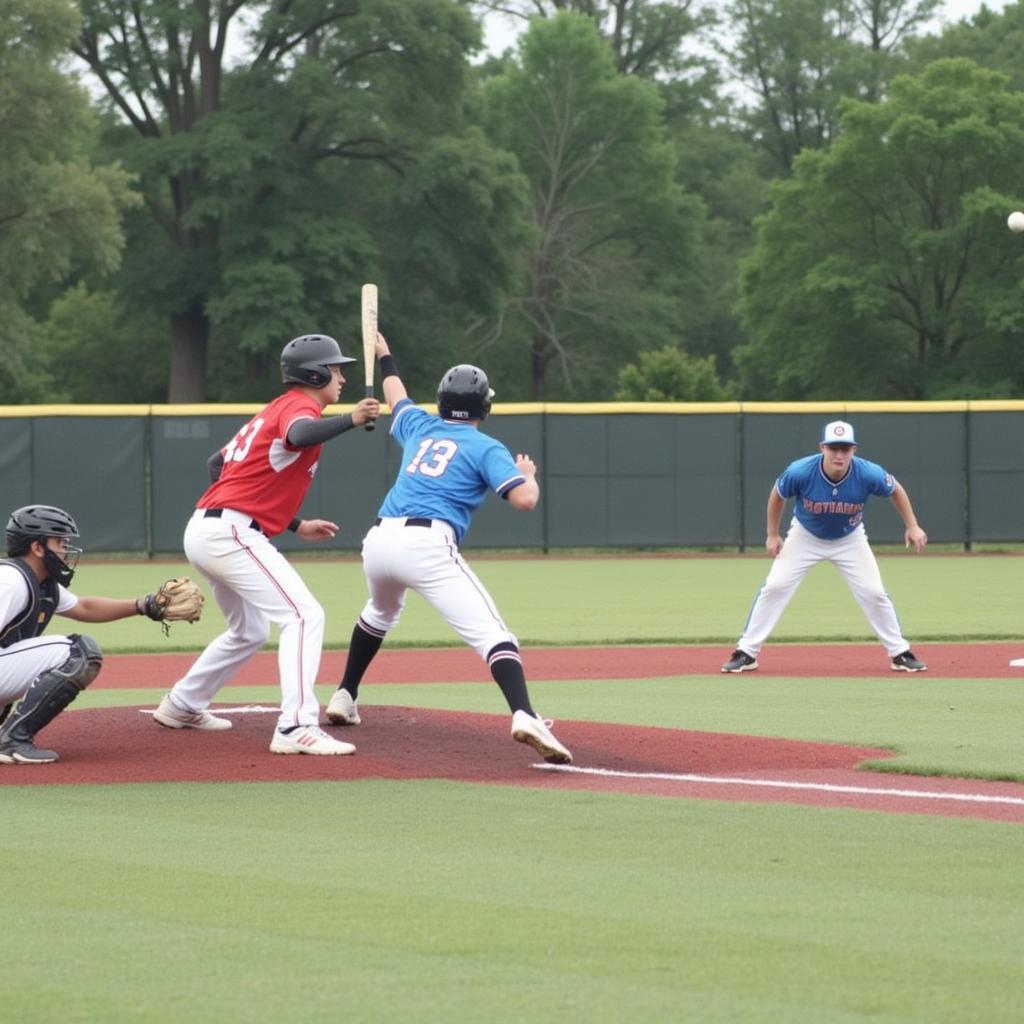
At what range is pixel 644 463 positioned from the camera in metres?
29.8

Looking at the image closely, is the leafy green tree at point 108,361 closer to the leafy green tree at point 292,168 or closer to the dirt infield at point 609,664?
the leafy green tree at point 292,168

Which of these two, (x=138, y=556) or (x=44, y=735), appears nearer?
(x=44, y=735)

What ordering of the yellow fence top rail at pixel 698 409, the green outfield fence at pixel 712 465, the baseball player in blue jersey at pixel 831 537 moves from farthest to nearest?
the green outfield fence at pixel 712 465 → the yellow fence top rail at pixel 698 409 → the baseball player in blue jersey at pixel 831 537

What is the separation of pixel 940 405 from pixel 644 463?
491 cm

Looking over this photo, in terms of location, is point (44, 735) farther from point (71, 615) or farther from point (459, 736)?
point (459, 736)

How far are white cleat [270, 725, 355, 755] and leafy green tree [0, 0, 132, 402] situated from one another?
3456 centimetres

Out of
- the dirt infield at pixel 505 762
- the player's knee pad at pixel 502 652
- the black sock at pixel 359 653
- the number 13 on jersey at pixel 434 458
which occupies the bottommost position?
the dirt infield at pixel 505 762

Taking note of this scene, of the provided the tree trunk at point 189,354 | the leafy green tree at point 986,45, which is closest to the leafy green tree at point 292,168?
the tree trunk at point 189,354

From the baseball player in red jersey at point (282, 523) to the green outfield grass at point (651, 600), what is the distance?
6.81 m

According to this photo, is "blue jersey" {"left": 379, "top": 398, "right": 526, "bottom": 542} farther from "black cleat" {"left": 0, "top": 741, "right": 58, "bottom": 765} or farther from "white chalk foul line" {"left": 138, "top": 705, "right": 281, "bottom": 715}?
"black cleat" {"left": 0, "top": 741, "right": 58, "bottom": 765}

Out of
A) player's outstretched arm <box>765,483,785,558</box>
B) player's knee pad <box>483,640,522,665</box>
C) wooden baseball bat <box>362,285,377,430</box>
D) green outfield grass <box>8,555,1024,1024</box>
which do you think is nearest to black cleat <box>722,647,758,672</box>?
player's outstretched arm <box>765,483,785,558</box>

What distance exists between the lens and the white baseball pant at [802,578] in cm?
1306

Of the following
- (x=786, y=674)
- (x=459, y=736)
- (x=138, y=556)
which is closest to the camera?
(x=459, y=736)

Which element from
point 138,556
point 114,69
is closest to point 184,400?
point 114,69
